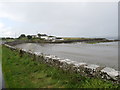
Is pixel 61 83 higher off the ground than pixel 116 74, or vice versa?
pixel 116 74

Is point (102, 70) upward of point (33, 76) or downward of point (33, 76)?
upward

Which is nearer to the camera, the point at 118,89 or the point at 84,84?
the point at 118,89

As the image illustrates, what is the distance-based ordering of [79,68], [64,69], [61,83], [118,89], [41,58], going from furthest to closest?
[41,58] → [64,69] → [79,68] → [61,83] → [118,89]

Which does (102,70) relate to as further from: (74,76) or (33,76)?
(33,76)

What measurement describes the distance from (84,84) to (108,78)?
1.09 meters

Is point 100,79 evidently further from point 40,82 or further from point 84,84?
point 40,82

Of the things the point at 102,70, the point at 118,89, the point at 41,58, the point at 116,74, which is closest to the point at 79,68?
the point at 102,70

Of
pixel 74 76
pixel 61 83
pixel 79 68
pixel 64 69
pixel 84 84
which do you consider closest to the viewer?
pixel 84 84

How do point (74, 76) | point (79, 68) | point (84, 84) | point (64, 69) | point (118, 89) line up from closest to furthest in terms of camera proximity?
point (118, 89)
point (84, 84)
point (74, 76)
point (79, 68)
point (64, 69)

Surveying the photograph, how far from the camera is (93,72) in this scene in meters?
6.02

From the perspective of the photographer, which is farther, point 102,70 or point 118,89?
point 102,70

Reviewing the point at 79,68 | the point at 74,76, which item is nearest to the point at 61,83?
the point at 74,76

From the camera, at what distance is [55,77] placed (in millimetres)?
6227

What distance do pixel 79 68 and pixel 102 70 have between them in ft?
3.61
